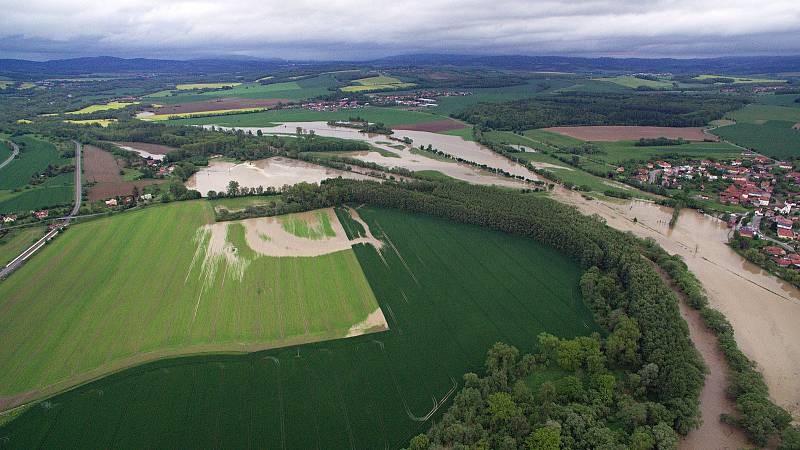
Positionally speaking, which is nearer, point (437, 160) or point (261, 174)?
point (261, 174)

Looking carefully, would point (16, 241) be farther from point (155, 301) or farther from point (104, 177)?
point (104, 177)

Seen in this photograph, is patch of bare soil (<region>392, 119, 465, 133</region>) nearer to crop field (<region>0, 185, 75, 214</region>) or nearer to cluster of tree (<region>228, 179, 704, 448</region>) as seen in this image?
cluster of tree (<region>228, 179, 704, 448</region>)

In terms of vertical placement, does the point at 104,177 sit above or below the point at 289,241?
above

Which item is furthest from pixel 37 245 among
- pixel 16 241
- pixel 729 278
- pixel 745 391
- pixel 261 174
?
pixel 729 278

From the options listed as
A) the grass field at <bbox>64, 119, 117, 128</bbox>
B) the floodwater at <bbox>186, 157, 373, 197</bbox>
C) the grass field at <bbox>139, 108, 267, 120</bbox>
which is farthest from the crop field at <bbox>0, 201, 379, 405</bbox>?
the grass field at <bbox>139, 108, 267, 120</bbox>

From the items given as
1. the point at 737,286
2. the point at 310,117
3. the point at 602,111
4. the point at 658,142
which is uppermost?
the point at 602,111

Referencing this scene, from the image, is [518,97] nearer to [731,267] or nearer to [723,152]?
[723,152]
